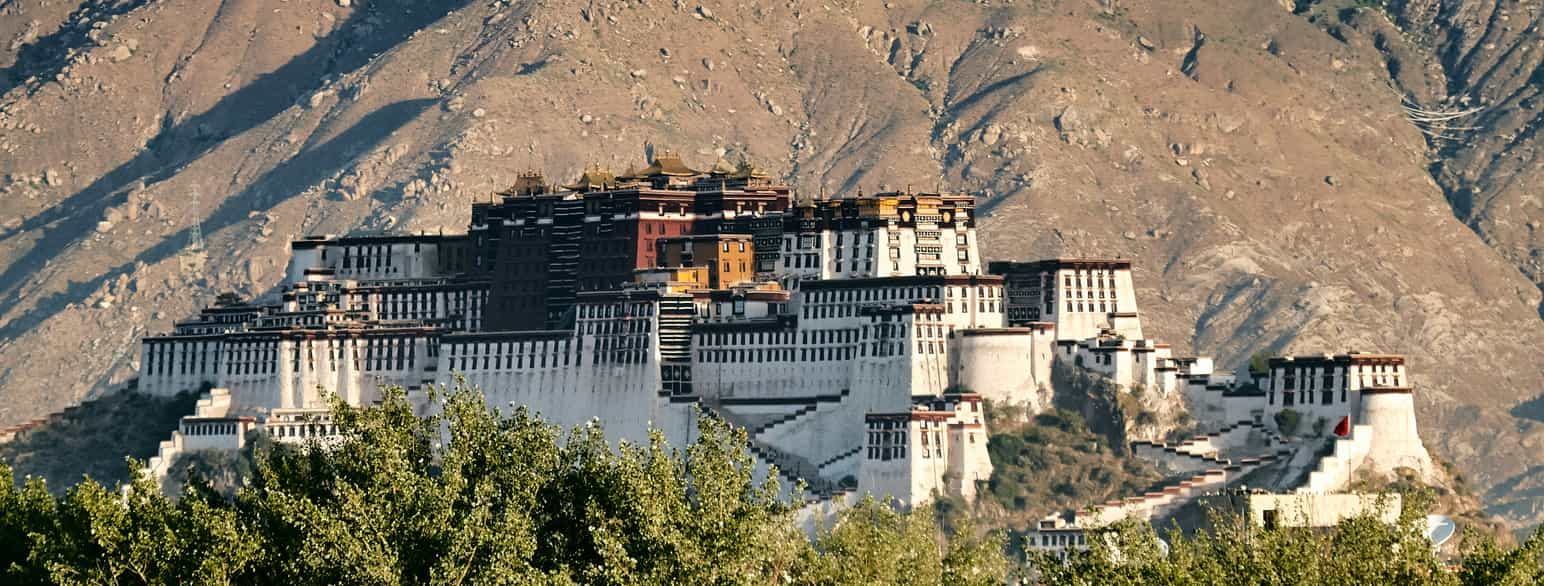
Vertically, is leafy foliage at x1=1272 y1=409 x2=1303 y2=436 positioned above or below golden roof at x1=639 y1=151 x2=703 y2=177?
below

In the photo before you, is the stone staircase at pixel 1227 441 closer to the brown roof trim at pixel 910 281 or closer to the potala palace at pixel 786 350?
the potala palace at pixel 786 350

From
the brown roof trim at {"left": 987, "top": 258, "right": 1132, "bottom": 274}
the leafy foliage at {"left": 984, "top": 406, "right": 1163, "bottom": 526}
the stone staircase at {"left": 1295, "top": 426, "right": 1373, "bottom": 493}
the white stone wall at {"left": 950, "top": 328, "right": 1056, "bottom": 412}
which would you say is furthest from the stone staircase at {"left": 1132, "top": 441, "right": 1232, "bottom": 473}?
the brown roof trim at {"left": 987, "top": 258, "right": 1132, "bottom": 274}

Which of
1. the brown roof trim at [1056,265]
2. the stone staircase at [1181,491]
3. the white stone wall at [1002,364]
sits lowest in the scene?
the stone staircase at [1181,491]

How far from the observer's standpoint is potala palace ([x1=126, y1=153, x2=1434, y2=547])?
164375 mm

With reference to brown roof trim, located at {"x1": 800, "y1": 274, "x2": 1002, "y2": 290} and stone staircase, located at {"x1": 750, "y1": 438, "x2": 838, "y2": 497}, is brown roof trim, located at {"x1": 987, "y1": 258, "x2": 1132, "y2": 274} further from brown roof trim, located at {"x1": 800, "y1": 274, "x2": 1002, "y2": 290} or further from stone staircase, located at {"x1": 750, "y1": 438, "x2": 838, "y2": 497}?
stone staircase, located at {"x1": 750, "y1": 438, "x2": 838, "y2": 497}

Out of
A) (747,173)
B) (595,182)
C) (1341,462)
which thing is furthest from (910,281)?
(595,182)

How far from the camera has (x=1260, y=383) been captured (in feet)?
562

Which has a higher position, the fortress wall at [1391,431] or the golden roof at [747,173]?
the golden roof at [747,173]

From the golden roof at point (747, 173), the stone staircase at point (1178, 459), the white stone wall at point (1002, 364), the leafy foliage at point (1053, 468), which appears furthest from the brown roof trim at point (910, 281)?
the golden roof at point (747, 173)

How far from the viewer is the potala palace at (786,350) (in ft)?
539

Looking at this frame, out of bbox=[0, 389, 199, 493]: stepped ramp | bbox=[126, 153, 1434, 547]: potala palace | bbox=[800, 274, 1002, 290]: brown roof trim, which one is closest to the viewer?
bbox=[126, 153, 1434, 547]: potala palace

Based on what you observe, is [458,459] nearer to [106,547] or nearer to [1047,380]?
[106,547]

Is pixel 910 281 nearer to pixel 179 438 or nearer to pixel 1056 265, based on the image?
pixel 1056 265

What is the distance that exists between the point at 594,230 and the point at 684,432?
18057 millimetres
